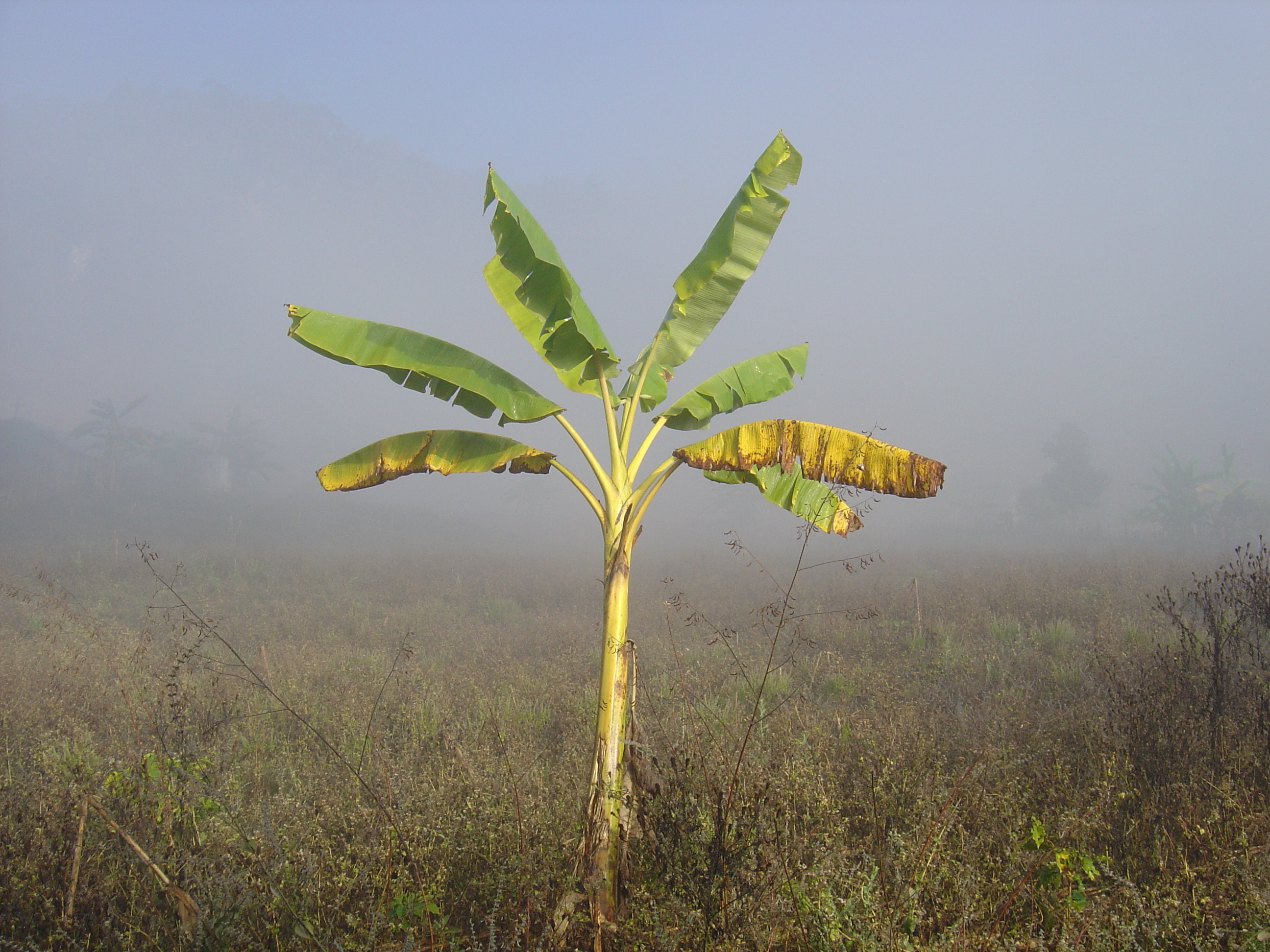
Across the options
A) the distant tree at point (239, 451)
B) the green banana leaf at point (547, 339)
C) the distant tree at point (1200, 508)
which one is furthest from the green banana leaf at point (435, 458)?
the distant tree at point (239, 451)

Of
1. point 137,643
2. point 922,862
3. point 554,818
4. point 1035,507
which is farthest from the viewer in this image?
point 1035,507

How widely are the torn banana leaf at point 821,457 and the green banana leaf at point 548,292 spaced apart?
0.83 m

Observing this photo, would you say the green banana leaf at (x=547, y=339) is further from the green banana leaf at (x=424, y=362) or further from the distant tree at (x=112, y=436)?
the distant tree at (x=112, y=436)

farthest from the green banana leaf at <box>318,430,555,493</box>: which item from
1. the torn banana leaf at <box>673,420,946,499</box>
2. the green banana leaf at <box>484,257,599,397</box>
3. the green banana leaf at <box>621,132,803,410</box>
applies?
the torn banana leaf at <box>673,420,946,499</box>

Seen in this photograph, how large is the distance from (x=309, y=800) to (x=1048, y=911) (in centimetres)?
433

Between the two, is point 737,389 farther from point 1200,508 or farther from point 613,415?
point 1200,508

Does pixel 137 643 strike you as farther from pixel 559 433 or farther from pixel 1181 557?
pixel 559 433

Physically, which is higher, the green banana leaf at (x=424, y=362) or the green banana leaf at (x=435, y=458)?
the green banana leaf at (x=424, y=362)

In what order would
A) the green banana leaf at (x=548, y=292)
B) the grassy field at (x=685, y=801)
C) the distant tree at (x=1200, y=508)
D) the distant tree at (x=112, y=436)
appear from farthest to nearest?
the distant tree at (x=112, y=436) < the distant tree at (x=1200, y=508) < the green banana leaf at (x=548, y=292) < the grassy field at (x=685, y=801)

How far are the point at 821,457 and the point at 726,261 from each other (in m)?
1.39

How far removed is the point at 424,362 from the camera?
3502mm

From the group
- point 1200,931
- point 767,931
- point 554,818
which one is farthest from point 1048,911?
point 554,818

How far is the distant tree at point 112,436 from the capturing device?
126 ft

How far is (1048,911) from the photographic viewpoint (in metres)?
2.53
